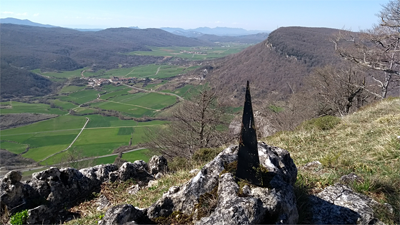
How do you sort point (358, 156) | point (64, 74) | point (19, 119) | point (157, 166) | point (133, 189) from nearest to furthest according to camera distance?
point (358, 156)
point (133, 189)
point (157, 166)
point (19, 119)
point (64, 74)

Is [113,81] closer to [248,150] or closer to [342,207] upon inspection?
[248,150]

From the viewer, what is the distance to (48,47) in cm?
19975

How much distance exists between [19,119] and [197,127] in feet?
233

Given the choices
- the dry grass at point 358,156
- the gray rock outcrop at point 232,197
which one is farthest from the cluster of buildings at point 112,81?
the gray rock outcrop at point 232,197

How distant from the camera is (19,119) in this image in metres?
67.2

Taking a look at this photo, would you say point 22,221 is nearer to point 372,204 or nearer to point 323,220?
point 323,220

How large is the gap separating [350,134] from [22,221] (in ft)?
36.6

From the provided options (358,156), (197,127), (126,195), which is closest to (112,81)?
(197,127)

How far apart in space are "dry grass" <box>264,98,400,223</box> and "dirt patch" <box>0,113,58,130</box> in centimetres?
7527

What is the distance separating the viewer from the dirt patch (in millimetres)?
64125

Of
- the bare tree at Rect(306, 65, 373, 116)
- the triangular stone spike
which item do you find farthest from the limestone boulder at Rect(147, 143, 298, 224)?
the bare tree at Rect(306, 65, 373, 116)

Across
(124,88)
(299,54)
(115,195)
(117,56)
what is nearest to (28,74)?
(124,88)

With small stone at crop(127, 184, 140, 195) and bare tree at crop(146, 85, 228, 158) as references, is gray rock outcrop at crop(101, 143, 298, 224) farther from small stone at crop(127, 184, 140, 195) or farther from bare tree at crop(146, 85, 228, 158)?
bare tree at crop(146, 85, 228, 158)

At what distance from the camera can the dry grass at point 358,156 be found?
4508 millimetres
